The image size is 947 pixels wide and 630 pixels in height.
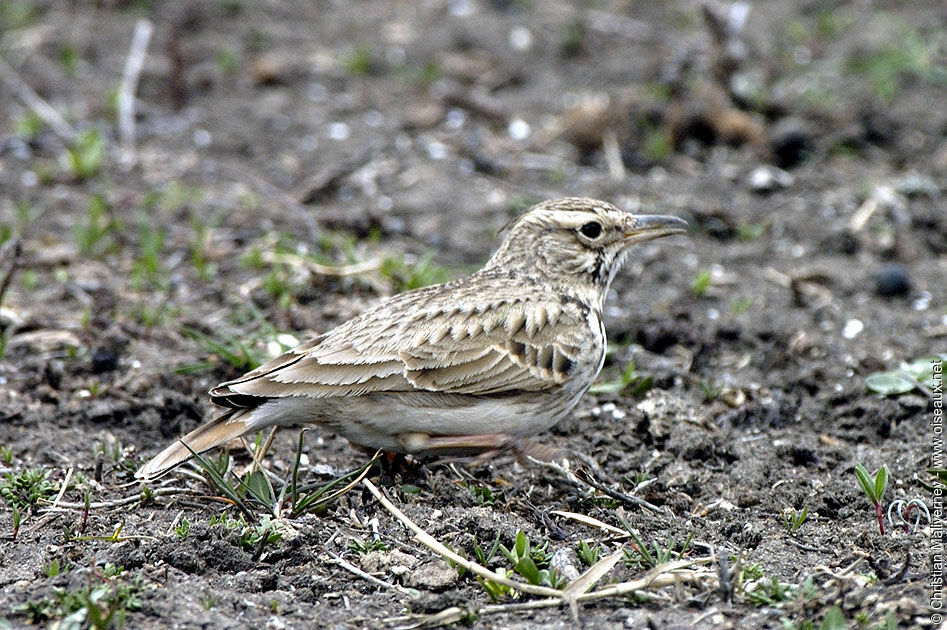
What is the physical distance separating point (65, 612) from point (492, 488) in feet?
6.21

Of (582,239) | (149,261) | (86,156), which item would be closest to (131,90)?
(86,156)

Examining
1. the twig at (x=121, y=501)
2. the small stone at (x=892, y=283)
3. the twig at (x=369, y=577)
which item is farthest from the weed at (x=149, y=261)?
the small stone at (x=892, y=283)

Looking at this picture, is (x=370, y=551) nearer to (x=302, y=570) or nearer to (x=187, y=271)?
(x=302, y=570)

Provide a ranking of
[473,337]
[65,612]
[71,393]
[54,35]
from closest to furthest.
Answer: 1. [65,612]
2. [473,337]
3. [71,393]
4. [54,35]

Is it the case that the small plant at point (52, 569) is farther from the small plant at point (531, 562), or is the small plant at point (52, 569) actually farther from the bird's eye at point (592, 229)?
the bird's eye at point (592, 229)

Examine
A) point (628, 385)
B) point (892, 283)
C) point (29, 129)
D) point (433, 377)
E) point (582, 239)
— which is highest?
point (582, 239)

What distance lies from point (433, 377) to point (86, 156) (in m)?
4.62

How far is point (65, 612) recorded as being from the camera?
12.8 feet

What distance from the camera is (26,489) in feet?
15.8

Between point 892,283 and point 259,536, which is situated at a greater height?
point 259,536

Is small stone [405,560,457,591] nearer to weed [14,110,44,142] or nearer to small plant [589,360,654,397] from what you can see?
small plant [589,360,654,397]

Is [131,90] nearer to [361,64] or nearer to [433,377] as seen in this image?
[361,64]

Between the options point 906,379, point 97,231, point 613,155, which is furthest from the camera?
point 613,155

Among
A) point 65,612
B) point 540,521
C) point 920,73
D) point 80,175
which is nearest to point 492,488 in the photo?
point 540,521
